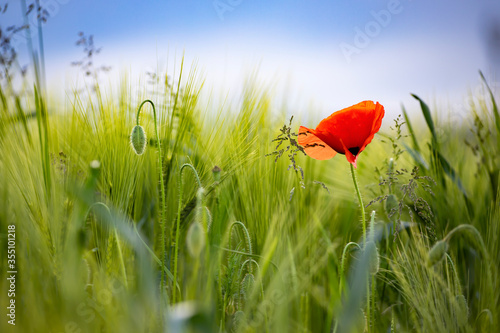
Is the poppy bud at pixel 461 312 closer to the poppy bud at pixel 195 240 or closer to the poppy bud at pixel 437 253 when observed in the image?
the poppy bud at pixel 437 253

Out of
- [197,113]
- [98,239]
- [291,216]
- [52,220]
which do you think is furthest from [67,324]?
[197,113]

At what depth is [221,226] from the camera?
2.90 feet

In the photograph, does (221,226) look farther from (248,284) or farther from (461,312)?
(461,312)

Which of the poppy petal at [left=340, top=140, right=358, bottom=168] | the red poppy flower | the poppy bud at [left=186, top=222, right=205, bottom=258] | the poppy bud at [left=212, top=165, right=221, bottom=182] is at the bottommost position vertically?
the poppy bud at [left=186, top=222, right=205, bottom=258]

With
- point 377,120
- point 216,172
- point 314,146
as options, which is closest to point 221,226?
point 216,172

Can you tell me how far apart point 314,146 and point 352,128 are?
9cm

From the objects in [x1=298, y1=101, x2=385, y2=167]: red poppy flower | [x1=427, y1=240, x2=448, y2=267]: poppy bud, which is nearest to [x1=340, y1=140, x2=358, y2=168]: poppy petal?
[x1=298, y1=101, x2=385, y2=167]: red poppy flower

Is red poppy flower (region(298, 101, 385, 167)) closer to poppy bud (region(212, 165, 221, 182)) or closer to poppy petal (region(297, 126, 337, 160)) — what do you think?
poppy petal (region(297, 126, 337, 160))

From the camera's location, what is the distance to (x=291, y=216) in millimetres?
877

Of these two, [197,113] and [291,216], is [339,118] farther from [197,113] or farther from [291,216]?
[197,113]

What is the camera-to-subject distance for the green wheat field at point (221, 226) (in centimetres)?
64

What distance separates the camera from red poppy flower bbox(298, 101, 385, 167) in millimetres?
751

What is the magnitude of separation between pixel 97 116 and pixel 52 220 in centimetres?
28

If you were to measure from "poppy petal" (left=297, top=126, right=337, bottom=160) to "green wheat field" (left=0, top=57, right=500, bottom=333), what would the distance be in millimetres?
34
